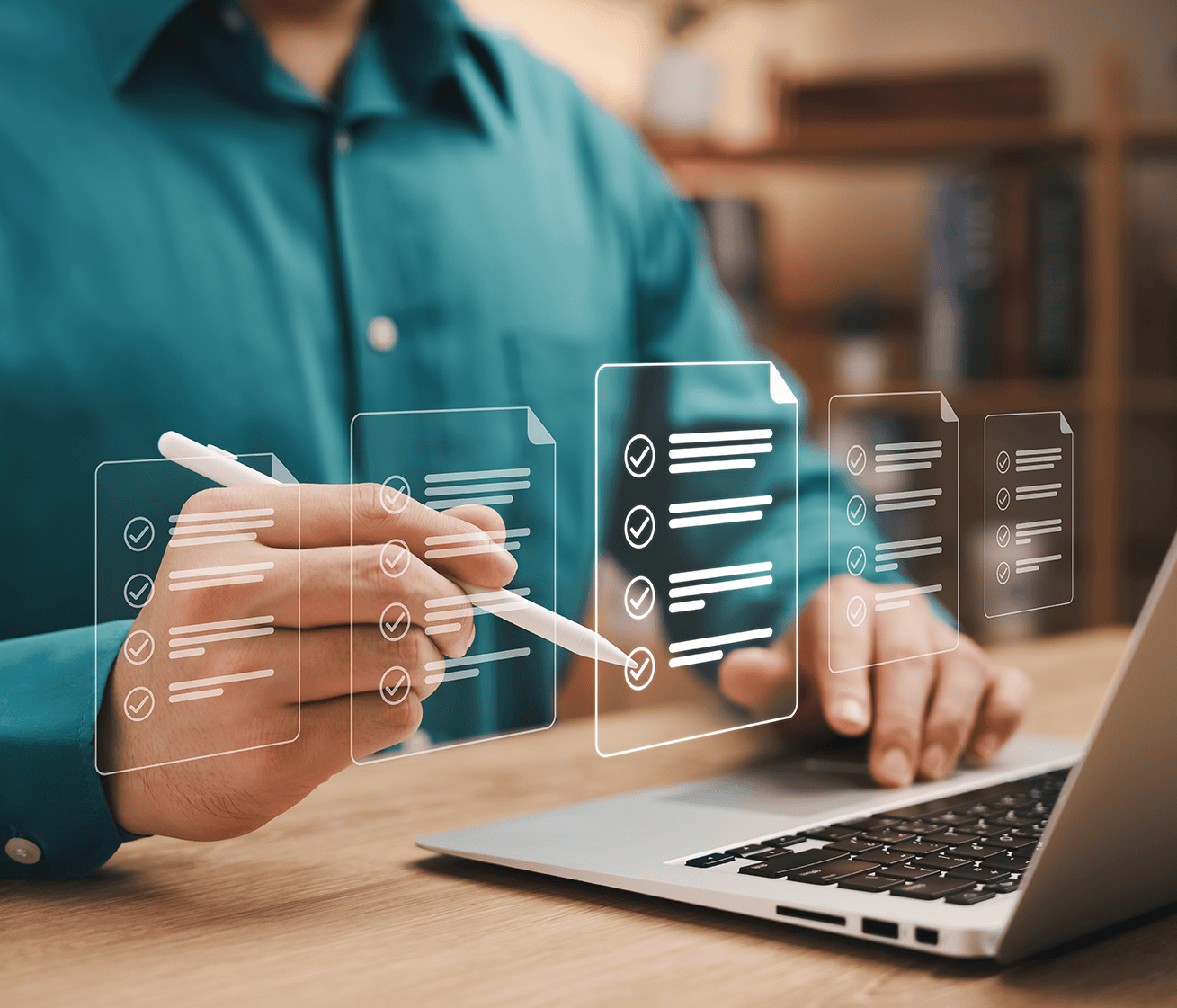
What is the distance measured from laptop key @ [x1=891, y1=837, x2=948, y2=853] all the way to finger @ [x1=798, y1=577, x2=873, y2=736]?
16cm

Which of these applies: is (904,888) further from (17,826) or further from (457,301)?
(457,301)

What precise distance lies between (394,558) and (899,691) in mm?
316

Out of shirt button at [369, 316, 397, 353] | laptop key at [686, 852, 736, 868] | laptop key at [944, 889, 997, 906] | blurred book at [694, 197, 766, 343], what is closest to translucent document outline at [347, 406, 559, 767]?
laptop key at [686, 852, 736, 868]

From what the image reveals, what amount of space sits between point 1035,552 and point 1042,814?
267mm

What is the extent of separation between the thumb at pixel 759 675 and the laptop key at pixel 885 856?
0.17 meters

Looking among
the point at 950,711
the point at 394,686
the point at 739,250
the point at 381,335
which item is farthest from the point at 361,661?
the point at 739,250

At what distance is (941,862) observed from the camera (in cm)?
49

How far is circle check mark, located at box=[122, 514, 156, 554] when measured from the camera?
1.54 feet

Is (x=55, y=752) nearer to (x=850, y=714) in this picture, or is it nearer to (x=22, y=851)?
(x=22, y=851)

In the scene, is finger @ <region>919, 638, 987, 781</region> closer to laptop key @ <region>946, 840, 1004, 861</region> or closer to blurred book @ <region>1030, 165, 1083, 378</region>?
laptop key @ <region>946, 840, 1004, 861</region>

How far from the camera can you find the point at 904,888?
0.45 meters

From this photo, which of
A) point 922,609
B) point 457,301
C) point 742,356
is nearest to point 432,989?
point 922,609

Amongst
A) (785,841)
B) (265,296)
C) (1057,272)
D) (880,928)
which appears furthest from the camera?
(1057,272)

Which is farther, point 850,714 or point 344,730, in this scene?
point 850,714
